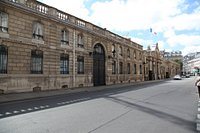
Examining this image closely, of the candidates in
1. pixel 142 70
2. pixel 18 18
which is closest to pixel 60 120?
pixel 18 18

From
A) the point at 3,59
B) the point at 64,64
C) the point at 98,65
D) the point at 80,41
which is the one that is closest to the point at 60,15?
the point at 80,41

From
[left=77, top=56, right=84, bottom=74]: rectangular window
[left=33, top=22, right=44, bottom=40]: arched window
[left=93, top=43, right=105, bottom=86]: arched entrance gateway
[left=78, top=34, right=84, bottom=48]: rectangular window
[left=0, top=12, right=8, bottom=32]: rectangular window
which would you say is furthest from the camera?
[left=93, top=43, right=105, bottom=86]: arched entrance gateway

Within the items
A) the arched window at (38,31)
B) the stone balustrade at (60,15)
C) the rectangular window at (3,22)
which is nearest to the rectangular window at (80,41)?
the stone balustrade at (60,15)

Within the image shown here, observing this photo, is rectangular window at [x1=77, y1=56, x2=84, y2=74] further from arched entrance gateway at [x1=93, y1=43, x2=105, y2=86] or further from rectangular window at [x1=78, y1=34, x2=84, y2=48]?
arched entrance gateway at [x1=93, y1=43, x2=105, y2=86]

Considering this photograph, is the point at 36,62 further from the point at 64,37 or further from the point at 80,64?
the point at 80,64

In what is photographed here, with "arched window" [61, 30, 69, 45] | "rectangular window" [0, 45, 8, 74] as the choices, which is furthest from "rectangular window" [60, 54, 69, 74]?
"rectangular window" [0, 45, 8, 74]

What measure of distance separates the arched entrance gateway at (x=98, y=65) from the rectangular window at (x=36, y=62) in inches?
→ 400

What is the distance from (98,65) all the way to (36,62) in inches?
471

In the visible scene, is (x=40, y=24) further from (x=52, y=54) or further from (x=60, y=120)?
(x=60, y=120)

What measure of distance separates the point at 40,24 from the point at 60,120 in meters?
15.1

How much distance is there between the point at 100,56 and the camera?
31344 millimetres

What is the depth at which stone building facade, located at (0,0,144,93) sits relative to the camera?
17.5 metres

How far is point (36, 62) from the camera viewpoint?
65.3 feet

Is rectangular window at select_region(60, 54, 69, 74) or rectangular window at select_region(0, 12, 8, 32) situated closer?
rectangular window at select_region(0, 12, 8, 32)
